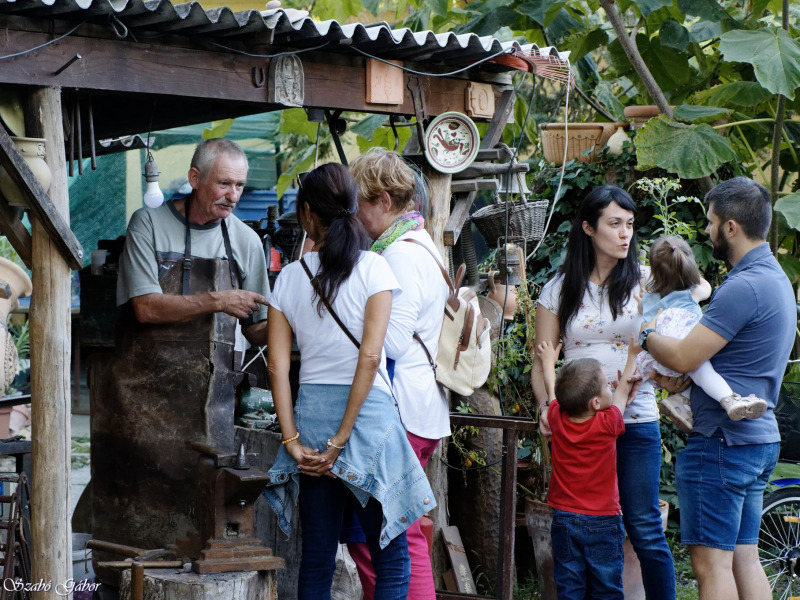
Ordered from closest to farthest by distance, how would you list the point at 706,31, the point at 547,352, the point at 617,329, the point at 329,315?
the point at 329,315
the point at 617,329
the point at 547,352
the point at 706,31

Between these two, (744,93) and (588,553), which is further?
(744,93)

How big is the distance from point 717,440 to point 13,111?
9.80 ft

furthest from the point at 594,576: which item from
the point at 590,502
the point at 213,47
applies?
the point at 213,47

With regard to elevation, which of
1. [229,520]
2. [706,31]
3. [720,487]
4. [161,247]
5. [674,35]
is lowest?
[229,520]

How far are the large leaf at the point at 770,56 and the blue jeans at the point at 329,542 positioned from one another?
12.8 ft

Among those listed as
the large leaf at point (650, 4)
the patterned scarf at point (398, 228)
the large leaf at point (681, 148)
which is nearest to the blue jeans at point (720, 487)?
the patterned scarf at point (398, 228)

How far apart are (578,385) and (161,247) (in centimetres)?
188

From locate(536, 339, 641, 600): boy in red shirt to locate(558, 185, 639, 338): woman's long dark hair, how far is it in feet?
0.86

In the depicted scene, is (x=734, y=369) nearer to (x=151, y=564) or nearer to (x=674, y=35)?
(x=151, y=564)

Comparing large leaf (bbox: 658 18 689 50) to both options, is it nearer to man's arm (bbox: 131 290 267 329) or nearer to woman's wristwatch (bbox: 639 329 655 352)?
woman's wristwatch (bbox: 639 329 655 352)

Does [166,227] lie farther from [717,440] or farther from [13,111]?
[717,440]

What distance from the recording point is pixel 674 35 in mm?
7293

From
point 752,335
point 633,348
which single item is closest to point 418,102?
→ point 633,348

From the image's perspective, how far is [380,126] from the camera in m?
8.36
